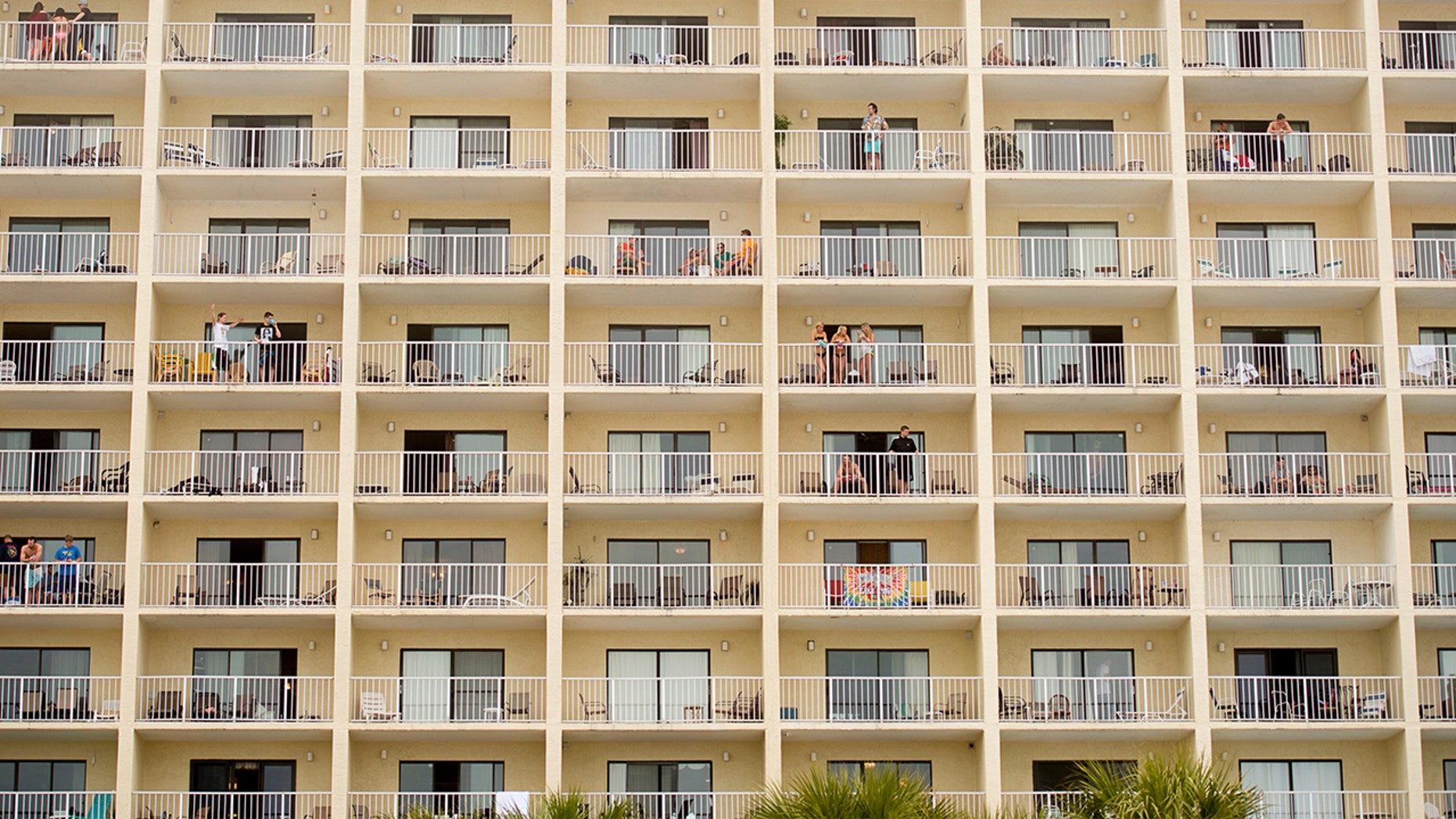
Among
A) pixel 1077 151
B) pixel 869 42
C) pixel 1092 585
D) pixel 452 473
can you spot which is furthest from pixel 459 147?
pixel 1092 585

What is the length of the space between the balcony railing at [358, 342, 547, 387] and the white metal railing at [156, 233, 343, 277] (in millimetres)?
2432

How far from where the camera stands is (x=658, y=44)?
2152 inches

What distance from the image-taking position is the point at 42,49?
52.7m

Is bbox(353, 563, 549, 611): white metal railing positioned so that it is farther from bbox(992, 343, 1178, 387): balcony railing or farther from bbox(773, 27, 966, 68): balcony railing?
bbox(773, 27, 966, 68): balcony railing

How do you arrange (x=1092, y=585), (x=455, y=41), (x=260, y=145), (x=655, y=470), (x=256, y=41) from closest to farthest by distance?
(x=1092, y=585), (x=655, y=470), (x=260, y=145), (x=256, y=41), (x=455, y=41)

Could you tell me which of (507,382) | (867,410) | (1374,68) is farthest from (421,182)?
(1374,68)

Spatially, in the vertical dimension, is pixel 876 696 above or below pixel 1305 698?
above

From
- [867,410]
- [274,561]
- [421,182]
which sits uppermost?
[421,182]

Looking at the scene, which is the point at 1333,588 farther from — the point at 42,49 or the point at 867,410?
the point at 42,49

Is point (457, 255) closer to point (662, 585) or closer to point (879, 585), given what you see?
point (662, 585)

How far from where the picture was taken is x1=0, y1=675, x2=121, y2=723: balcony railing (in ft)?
162

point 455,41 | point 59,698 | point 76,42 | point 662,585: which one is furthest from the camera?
point 455,41

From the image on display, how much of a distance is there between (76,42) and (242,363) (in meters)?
9.66

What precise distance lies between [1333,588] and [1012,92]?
596 inches
